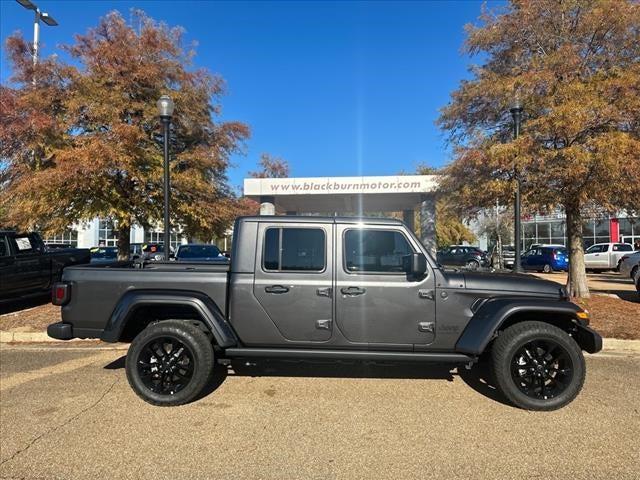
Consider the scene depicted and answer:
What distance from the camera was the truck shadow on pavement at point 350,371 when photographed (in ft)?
17.7

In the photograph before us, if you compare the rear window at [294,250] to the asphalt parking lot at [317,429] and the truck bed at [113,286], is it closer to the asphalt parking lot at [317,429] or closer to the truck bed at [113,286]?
the truck bed at [113,286]

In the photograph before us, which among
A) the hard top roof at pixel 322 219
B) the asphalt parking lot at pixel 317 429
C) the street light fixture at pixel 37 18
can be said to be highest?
the street light fixture at pixel 37 18

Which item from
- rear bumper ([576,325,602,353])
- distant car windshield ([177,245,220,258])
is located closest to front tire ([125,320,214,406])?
rear bumper ([576,325,602,353])

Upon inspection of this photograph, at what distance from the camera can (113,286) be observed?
478cm

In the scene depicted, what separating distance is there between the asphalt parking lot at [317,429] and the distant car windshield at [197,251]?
9662mm

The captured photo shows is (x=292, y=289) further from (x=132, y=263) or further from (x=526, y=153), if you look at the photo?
(x=526, y=153)

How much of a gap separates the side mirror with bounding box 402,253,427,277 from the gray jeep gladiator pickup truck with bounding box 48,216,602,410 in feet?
0.06

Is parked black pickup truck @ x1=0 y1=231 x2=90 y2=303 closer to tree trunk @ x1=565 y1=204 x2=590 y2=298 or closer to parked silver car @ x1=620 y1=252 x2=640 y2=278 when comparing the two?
tree trunk @ x1=565 y1=204 x2=590 y2=298

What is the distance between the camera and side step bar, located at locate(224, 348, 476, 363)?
4.57 m

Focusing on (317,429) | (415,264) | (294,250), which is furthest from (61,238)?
(415,264)

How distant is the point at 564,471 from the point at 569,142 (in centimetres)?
729

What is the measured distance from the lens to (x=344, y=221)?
189 inches

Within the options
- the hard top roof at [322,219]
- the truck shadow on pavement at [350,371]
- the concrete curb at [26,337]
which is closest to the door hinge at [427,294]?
the hard top roof at [322,219]

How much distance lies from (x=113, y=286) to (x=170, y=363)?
983 mm
